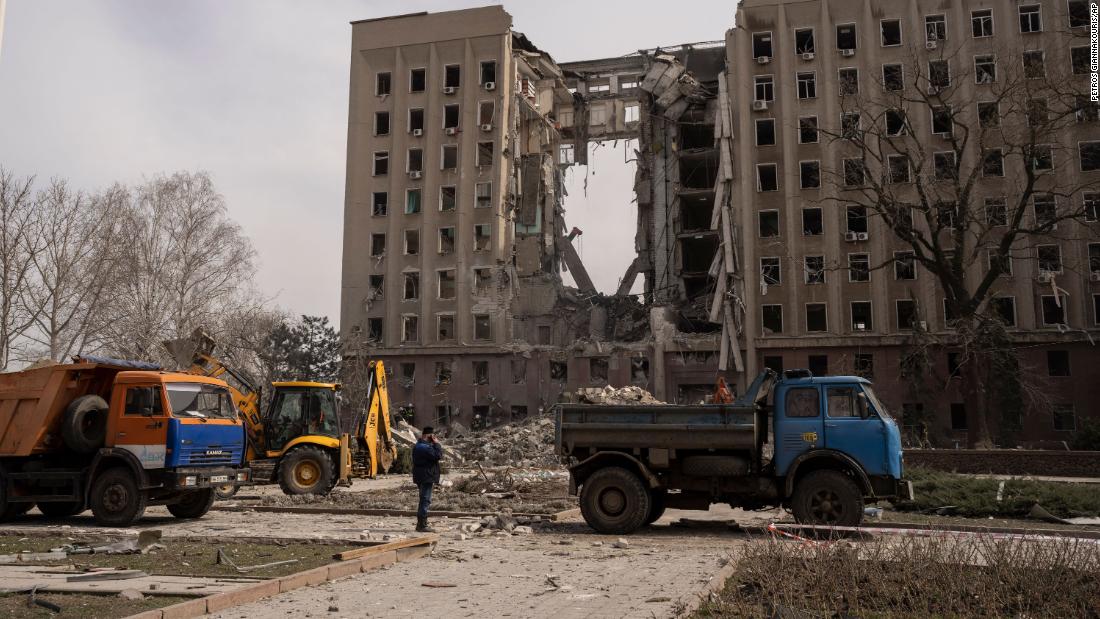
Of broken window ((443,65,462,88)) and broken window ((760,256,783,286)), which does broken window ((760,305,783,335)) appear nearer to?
broken window ((760,256,783,286))

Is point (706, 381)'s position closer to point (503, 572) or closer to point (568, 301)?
point (568, 301)

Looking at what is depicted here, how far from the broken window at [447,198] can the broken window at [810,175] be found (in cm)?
2036

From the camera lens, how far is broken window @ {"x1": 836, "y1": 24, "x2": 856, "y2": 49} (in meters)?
47.8

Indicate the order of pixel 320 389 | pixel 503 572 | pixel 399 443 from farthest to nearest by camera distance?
pixel 399 443, pixel 320 389, pixel 503 572

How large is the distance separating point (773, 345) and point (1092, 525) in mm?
31027

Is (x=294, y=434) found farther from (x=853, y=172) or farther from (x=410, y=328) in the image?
Answer: (x=853, y=172)

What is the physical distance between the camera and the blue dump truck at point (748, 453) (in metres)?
13.7

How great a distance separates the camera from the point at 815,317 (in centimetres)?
4600

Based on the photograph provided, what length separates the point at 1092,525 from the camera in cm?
1476

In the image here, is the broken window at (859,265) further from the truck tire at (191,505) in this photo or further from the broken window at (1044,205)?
the truck tire at (191,505)

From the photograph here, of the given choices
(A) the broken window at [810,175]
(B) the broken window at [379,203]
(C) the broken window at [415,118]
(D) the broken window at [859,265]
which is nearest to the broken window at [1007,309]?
(D) the broken window at [859,265]

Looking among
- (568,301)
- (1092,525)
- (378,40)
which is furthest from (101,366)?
(378,40)


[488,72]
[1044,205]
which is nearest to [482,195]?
[488,72]

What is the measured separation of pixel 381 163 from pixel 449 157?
4635 millimetres
